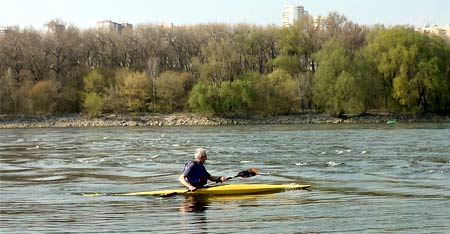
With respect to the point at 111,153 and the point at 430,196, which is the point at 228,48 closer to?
the point at 111,153

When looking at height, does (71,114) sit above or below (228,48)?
below

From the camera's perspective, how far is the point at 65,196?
21062mm

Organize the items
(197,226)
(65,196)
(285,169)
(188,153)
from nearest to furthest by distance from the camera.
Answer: (197,226) → (65,196) → (285,169) → (188,153)

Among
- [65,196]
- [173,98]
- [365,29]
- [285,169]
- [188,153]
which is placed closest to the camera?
[65,196]

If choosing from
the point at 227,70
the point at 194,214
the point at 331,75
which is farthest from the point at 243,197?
the point at 227,70

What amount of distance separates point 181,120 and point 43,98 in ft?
58.1

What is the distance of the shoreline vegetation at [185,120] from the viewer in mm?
81875

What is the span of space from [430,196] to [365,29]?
8381 centimetres

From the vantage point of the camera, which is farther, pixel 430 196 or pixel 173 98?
pixel 173 98

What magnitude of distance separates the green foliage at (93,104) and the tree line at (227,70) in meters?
0.14

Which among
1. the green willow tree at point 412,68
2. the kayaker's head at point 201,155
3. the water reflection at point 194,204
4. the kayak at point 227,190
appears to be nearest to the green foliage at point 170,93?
the green willow tree at point 412,68

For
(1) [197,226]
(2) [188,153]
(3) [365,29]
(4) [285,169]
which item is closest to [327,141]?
(2) [188,153]

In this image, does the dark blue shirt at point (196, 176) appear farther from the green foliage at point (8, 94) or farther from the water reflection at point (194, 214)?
the green foliage at point (8, 94)

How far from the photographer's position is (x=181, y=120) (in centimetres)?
8900
